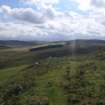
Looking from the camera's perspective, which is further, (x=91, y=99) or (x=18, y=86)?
(x=18, y=86)

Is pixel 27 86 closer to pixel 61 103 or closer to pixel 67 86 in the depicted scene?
pixel 67 86

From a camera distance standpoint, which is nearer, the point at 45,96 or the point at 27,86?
the point at 45,96

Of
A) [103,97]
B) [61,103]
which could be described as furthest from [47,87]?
Result: [103,97]

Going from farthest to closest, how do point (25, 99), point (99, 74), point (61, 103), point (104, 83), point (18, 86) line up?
1. point (99, 74)
2. point (18, 86)
3. point (104, 83)
4. point (25, 99)
5. point (61, 103)

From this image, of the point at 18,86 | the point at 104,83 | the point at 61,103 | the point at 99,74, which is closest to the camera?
the point at 61,103

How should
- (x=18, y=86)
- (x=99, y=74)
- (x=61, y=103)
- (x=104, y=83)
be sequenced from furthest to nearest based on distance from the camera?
→ (x=99, y=74) → (x=18, y=86) → (x=104, y=83) → (x=61, y=103)

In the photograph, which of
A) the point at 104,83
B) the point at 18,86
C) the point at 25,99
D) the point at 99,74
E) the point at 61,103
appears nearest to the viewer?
the point at 61,103

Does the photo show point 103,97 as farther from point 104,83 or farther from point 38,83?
point 38,83

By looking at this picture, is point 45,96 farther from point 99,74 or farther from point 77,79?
point 99,74

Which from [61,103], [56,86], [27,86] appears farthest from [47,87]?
[61,103]
